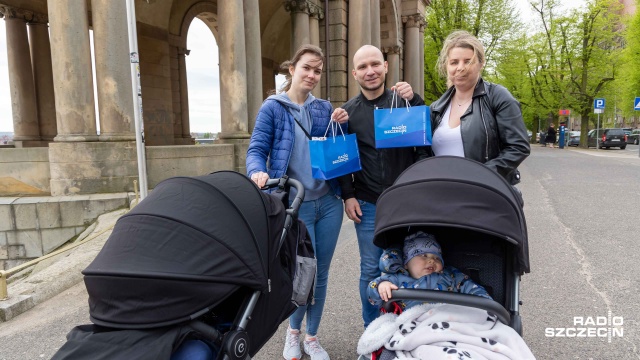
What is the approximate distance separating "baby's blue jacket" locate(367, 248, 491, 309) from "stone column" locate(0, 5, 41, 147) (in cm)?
1545

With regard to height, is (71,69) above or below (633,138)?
above

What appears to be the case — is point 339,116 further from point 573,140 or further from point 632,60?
point 573,140

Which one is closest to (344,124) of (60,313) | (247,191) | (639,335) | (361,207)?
(361,207)

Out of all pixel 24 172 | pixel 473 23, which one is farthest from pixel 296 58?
pixel 473 23

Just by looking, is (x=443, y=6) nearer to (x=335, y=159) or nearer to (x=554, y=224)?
(x=554, y=224)

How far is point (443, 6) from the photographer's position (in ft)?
102

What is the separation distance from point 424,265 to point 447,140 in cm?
90

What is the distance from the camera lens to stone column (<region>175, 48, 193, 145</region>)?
18.5m

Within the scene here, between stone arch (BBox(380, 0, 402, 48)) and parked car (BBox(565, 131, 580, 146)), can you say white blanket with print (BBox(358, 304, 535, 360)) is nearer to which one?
stone arch (BBox(380, 0, 402, 48))

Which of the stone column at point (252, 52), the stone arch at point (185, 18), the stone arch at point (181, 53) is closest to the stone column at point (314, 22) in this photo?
the stone column at point (252, 52)

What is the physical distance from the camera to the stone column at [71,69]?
7.52 metres

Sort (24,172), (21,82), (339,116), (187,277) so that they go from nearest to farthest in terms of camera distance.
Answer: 1. (187,277)
2. (339,116)
3. (24,172)
4. (21,82)

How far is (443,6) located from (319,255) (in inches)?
1271

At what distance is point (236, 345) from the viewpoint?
170 centimetres
